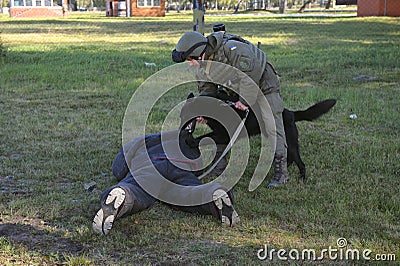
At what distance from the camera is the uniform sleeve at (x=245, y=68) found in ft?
15.3

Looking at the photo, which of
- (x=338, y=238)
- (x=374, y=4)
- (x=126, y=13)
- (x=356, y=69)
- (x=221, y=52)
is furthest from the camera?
(x=126, y=13)

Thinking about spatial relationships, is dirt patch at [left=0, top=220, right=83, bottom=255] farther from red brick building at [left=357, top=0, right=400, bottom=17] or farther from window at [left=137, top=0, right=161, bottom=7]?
window at [left=137, top=0, right=161, bottom=7]

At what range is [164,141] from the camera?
4.93m

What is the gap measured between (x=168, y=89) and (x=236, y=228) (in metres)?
5.72

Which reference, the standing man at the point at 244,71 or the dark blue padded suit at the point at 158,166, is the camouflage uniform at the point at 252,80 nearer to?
the standing man at the point at 244,71

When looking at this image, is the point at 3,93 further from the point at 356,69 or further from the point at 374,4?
the point at 374,4

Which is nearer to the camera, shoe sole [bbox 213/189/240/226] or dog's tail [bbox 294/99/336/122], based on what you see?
shoe sole [bbox 213/189/240/226]

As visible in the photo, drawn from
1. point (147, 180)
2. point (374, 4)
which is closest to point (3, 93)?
point (147, 180)

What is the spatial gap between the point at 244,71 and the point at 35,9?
1958 inches

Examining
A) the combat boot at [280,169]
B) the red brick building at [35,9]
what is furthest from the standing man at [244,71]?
the red brick building at [35,9]

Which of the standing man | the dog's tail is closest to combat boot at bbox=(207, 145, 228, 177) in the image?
the standing man

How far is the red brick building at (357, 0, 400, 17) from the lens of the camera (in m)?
35.8

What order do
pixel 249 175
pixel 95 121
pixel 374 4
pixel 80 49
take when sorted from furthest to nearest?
1. pixel 374 4
2. pixel 80 49
3. pixel 95 121
4. pixel 249 175

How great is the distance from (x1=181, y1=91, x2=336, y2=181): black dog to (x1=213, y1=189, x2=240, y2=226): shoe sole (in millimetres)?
1124
